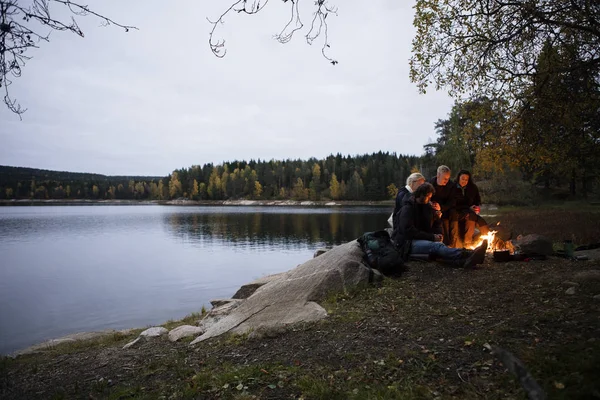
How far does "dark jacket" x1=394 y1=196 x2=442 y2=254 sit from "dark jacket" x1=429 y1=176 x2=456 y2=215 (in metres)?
0.95

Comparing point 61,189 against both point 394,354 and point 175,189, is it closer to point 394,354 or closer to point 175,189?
point 175,189

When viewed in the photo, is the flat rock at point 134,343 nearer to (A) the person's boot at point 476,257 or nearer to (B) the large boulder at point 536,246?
(A) the person's boot at point 476,257

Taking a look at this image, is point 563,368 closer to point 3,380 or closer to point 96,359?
point 96,359

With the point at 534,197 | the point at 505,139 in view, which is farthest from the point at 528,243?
the point at 534,197

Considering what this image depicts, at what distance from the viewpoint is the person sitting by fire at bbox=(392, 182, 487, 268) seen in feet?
28.1

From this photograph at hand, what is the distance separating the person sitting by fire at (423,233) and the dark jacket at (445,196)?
2.84ft

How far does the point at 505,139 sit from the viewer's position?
34.5ft

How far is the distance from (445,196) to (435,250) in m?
1.99

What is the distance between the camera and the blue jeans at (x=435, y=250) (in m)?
8.52

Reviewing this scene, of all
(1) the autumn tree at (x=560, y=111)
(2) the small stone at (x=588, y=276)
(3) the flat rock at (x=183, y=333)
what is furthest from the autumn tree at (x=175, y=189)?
(2) the small stone at (x=588, y=276)

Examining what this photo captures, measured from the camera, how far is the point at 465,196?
399 inches

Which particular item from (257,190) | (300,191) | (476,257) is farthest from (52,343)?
(257,190)

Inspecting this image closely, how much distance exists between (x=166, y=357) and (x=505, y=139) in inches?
414

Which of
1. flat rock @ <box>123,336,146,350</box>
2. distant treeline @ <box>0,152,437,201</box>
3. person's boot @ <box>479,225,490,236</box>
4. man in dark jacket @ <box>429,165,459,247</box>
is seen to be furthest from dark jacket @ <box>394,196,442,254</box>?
distant treeline @ <box>0,152,437,201</box>
